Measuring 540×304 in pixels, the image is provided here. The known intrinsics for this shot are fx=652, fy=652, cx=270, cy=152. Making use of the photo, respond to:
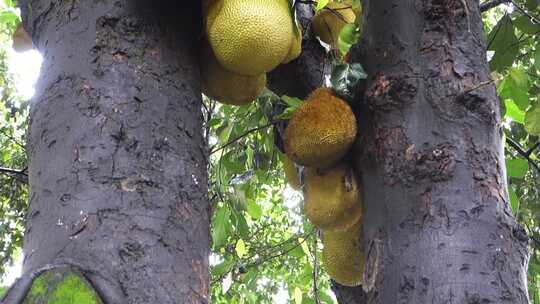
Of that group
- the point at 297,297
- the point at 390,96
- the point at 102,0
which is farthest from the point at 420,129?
the point at 297,297

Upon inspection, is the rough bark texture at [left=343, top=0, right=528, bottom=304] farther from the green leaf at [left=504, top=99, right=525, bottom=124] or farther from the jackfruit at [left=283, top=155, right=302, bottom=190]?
the green leaf at [left=504, top=99, right=525, bottom=124]

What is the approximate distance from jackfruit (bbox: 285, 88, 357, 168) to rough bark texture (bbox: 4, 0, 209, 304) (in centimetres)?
25

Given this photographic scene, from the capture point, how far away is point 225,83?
1176 millimetres

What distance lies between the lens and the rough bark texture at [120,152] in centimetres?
74

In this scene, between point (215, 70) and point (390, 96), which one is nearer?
point (390, 96)

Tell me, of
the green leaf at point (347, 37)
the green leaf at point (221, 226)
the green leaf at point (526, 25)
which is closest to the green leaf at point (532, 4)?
the green leaf at point (526, 25)

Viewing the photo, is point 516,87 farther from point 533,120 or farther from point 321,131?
point 321,131

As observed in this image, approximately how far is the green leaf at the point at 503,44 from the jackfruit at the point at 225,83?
2.61 ft

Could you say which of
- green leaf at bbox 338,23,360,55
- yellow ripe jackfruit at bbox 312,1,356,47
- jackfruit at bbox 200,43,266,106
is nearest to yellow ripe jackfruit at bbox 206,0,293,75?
jackfruit at bbox 200,43,266,106

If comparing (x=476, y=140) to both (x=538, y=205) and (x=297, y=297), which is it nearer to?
(x=297, y=297)

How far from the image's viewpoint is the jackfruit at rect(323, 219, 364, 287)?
4.03 ft

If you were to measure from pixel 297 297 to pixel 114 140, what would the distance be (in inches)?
57.7

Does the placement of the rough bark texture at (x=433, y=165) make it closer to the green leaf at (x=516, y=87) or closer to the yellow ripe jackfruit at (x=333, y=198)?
the yellow ripe jackfruit at (x=333, y=198)

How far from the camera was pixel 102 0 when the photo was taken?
3.16ft
